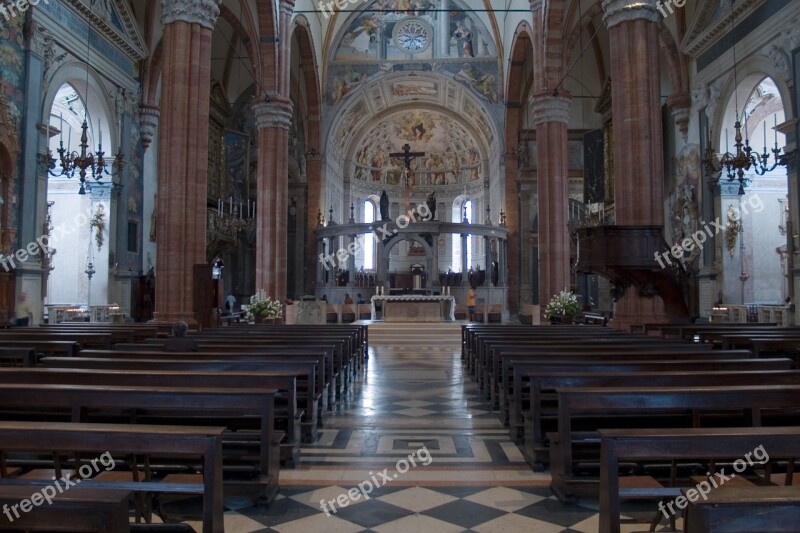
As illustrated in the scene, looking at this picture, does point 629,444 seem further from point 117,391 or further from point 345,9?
point 345,9

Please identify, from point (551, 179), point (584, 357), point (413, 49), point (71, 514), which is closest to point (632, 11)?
point (551, 179)

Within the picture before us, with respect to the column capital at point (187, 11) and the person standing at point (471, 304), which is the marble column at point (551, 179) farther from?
the column capital at point (187, 11)

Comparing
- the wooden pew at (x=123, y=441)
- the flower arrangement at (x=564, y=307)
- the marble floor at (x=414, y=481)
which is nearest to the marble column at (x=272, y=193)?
the flower arrangement at (x=564, y=307)

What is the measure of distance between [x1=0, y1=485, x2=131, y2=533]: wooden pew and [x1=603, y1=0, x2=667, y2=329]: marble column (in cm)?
1163

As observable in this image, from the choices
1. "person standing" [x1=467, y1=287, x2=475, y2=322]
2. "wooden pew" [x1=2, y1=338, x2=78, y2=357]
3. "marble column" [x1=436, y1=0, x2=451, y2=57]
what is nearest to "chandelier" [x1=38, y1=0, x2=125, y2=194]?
"wooden pew" [x1=2, y1=338, x2=78, y2=357]

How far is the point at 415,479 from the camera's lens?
15.1 feet

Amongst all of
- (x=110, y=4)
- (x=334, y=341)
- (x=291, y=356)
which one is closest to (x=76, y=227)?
(x=110, y=4)

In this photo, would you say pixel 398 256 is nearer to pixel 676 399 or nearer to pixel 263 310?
pixel 263 310

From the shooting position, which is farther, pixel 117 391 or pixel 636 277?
pixel 636 277

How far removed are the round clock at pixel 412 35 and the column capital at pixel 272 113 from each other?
1393 cm

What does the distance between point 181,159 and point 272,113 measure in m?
8.00

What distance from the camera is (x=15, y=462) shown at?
12.5 ft

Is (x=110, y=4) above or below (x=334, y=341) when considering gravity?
above

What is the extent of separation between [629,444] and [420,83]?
107 feet
